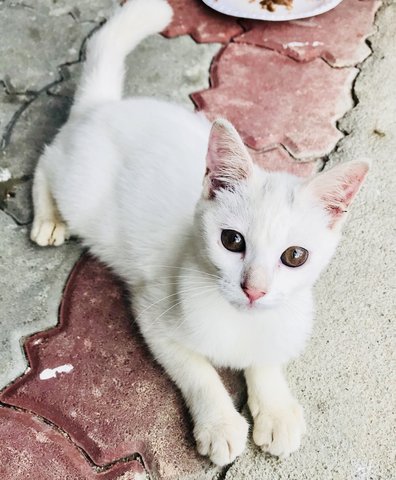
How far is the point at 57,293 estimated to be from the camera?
1.75 m

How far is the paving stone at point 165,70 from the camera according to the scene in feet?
7.38

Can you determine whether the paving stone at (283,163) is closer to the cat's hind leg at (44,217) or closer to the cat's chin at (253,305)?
the cat's hind leg at (44,217)

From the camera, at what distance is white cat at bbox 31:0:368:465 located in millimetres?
1225

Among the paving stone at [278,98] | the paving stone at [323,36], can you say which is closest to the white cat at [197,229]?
the paving stone at [278,98]

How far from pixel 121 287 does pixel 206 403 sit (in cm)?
48

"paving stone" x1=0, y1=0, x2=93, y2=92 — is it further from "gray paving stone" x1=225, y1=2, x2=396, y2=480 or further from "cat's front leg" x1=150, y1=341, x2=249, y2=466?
"cat's front leg" x1=150, y1=341, x2=249, y2=466

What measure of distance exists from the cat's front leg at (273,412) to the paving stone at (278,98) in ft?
2.85

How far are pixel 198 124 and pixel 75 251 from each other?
0.54 metres

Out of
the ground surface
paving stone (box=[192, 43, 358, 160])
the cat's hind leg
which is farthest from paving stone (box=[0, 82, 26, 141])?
paving stone (box=[192, 43, 358, 160])

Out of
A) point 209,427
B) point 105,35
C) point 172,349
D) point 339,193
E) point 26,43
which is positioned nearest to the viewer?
point 339,193

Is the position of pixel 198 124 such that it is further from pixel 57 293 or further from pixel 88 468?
pixel 88 468

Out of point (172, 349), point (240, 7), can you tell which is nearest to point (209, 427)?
point (172, 349)

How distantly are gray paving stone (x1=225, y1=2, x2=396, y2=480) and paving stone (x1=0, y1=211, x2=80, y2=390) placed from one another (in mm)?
648

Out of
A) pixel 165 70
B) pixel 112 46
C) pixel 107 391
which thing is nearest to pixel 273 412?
pixel 107 391
